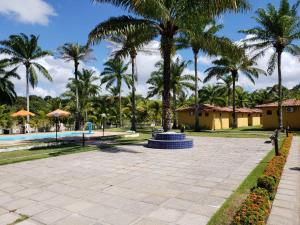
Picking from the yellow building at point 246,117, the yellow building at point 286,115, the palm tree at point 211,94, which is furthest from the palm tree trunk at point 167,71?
the palm tree at point 211,94

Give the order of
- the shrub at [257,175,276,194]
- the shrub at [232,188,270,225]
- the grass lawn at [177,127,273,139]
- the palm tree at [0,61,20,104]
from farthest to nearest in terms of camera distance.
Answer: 1. the palm tree at [0,61,20,104]
2. the grass lawn at [177,127,273,139]
3. the shrub at [257,175,276,194]
4. the shrub at [232,188,270,225]

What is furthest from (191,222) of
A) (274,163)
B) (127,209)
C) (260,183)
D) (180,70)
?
(180,70)

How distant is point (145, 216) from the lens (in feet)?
18.5

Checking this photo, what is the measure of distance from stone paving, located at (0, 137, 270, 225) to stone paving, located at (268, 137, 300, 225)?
114 cm

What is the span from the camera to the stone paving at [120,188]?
5.68m

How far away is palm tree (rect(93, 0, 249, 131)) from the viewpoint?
13.4m

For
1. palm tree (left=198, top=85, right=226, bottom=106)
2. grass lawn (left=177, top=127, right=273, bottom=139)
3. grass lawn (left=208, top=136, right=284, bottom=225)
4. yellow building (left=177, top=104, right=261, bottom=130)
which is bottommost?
grass lawn (left=208, top=136, right=284, bottom=225)

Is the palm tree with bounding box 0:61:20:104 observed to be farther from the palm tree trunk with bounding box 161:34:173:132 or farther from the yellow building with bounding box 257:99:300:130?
the yellow building with bounding box 257:99:300:130

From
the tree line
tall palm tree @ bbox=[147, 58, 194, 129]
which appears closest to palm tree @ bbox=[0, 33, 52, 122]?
the tree line

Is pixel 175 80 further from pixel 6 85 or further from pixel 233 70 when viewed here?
pixel 6 85

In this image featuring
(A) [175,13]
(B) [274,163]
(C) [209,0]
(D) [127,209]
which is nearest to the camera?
(D) [127,209]

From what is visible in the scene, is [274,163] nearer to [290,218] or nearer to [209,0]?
[290,218]

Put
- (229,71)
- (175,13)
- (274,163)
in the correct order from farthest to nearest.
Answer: (229,71) → (175,13) → (274,163)

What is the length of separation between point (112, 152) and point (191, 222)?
953cm
